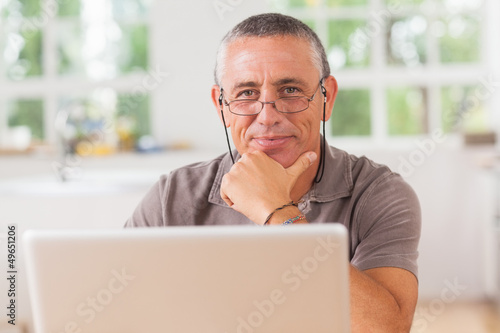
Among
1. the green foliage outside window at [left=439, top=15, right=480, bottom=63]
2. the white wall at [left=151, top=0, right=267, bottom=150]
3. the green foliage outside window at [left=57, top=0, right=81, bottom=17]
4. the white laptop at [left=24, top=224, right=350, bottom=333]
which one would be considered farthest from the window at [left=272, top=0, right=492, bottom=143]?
the white laptop at [left=24, top=224, right=350, bottom=333]

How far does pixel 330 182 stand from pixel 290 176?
0.42ft

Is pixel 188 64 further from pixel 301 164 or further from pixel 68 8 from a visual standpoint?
pixel 301 164

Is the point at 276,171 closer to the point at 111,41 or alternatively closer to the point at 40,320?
the point at 40,320

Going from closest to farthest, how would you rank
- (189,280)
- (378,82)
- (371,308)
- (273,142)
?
(189,280), (371,308), (273,142), (378,82)

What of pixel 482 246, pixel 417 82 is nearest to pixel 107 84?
pixel 417 82

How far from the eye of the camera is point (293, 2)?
4367mm

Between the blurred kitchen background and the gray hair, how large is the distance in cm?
273

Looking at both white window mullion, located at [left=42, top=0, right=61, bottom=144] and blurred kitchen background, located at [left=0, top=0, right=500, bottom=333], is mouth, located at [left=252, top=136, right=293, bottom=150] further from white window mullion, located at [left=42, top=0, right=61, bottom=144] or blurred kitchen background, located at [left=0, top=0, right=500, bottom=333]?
white window mullion, located at [left=42, top=0, right=61, bottom=144]

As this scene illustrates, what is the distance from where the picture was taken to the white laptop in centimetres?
76

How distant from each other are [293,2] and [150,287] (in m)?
3.81

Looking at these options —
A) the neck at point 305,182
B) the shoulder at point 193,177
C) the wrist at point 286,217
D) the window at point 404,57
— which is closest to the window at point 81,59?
the window at point 404,57

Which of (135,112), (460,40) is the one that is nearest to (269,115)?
(135,112)

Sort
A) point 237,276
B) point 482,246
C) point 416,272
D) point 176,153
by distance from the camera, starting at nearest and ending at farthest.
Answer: point 237,276 < point 416,272 < point 482,246 < point 176,153

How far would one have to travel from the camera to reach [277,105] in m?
1.27
